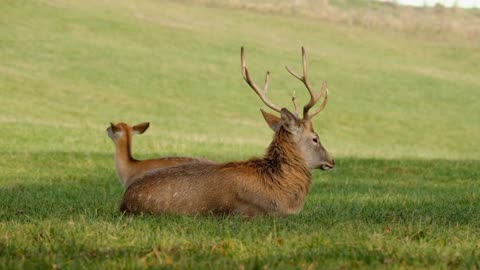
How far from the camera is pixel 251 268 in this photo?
5840mm

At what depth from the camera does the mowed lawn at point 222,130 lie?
6.88 meters

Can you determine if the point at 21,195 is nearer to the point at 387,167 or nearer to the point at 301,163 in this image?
the point at 301,163

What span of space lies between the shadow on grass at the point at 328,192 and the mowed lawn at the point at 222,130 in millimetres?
46

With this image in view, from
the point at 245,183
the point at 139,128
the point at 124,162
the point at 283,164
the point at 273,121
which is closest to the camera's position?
the point at 245,183

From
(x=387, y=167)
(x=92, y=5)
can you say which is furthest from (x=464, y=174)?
(x=92, y=5)

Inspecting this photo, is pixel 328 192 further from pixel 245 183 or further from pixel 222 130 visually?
pixel 222 130

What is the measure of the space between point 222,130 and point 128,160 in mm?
21895

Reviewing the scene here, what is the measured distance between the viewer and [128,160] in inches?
522

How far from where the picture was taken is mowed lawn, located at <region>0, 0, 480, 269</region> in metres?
6.88

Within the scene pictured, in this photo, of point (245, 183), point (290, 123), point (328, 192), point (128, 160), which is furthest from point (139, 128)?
point (245, 183)

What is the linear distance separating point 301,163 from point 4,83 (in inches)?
1147

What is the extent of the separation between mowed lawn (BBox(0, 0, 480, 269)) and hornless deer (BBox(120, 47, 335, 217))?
0.35 m

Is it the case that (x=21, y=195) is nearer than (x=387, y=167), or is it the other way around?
(x=21, y=195)

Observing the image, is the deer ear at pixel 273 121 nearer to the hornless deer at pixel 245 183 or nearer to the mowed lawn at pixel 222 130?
the hornless deer at pixel 245 183
